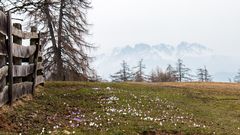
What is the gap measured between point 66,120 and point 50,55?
1325 inches

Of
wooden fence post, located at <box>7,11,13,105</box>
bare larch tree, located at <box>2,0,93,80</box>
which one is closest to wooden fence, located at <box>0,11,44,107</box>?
wooden fence post, located at <box>7,11,13,105</box>

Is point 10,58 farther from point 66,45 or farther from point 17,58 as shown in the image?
point 66,45

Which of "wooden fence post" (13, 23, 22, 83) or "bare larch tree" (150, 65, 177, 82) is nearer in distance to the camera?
"wooden fence post" (13, 23, 22, 83)

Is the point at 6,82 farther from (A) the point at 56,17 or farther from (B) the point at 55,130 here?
(A) the point at 56,17

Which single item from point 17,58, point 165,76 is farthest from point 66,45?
point 165,76

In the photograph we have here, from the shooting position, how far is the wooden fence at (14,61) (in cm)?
1352

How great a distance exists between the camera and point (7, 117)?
12914mm

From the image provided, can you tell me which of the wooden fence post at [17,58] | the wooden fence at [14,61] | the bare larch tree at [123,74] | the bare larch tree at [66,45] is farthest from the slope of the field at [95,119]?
the bare larch tree at [123,74]

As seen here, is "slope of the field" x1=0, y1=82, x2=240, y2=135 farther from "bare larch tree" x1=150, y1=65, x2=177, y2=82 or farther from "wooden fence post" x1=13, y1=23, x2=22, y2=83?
"bare larch tree" x1=150, y1=65, x2=177, y2=82

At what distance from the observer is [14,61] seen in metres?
16.0

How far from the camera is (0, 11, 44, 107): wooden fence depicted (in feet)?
→ 44.4

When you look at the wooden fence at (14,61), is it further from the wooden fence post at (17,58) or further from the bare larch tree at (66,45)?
the bare larch tree at (66,45)

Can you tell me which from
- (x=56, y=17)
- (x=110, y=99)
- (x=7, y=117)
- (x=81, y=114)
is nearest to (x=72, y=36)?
(x=56, y=17)

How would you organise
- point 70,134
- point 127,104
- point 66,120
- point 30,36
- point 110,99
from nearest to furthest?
point 70,134
point 66,120
point 30,36
point 127,104
point 110,99
